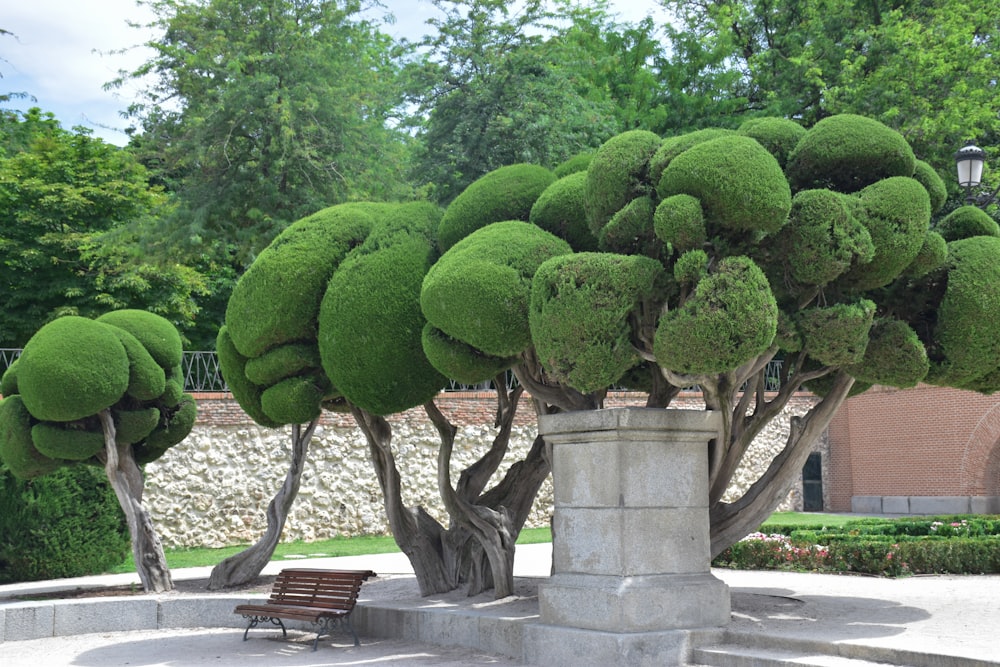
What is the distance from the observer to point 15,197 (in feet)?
78.5

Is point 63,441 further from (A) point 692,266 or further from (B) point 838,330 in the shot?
(B) point 838,330

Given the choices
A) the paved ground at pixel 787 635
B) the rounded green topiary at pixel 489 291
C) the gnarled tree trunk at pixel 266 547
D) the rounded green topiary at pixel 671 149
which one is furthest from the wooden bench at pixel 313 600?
the rounded green topiary at pixel 671 149

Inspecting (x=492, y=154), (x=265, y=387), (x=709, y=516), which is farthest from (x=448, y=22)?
(x=709, y=516)

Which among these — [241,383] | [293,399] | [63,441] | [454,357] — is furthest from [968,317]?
[63,441]

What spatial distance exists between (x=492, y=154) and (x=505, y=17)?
3629 millimetres

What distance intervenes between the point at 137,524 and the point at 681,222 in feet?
27.4

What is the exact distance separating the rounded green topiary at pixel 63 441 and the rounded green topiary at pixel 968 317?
950 cm

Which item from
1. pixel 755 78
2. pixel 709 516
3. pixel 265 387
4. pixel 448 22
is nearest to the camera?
pixel 709 516

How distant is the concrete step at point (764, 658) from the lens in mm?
7176

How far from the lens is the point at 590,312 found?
25.6 feet

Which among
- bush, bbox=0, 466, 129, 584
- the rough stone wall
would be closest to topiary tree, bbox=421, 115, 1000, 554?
bush, bbox=0, 466, 129, 584

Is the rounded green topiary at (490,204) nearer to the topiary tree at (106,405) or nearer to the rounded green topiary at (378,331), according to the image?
the rounded green topiary at (378,331)

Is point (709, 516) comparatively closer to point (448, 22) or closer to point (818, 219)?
point (818, 219)

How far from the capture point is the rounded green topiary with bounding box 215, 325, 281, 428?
1106cm
